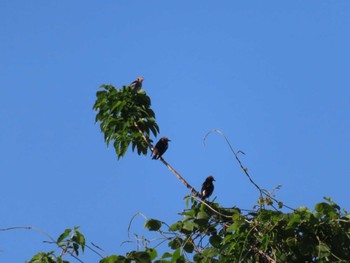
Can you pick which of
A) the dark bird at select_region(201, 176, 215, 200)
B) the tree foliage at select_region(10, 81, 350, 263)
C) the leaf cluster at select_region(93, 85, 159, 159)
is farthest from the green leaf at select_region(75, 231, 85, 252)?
the dark bird at select_region(201, 176, 215, 200)

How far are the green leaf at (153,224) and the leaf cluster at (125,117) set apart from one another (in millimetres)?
3043

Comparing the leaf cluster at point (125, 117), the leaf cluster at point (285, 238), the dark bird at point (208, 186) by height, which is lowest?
the leaf cluster at point (285, 238)

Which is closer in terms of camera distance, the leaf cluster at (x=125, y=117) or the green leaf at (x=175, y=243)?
the green leaf at (x=175, y=243)

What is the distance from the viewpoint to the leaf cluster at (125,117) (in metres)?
9.22

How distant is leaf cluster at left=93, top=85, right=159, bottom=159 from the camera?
922 cm

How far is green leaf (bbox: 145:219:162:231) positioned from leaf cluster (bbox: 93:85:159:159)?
304cm

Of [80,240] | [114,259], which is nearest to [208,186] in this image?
[80,240]

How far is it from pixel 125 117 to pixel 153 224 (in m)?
3.42

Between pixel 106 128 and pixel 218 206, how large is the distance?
10.6ft

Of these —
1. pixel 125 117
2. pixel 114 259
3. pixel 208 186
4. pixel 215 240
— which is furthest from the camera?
pixel 208 186

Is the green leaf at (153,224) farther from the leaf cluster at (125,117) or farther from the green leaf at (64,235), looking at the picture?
the leaf cluster at (125,117)

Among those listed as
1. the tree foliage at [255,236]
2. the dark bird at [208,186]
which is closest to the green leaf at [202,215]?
the tree foliage at [255,236]

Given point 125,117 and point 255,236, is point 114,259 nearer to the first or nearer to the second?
point 255,236

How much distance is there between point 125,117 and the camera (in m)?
9.43
